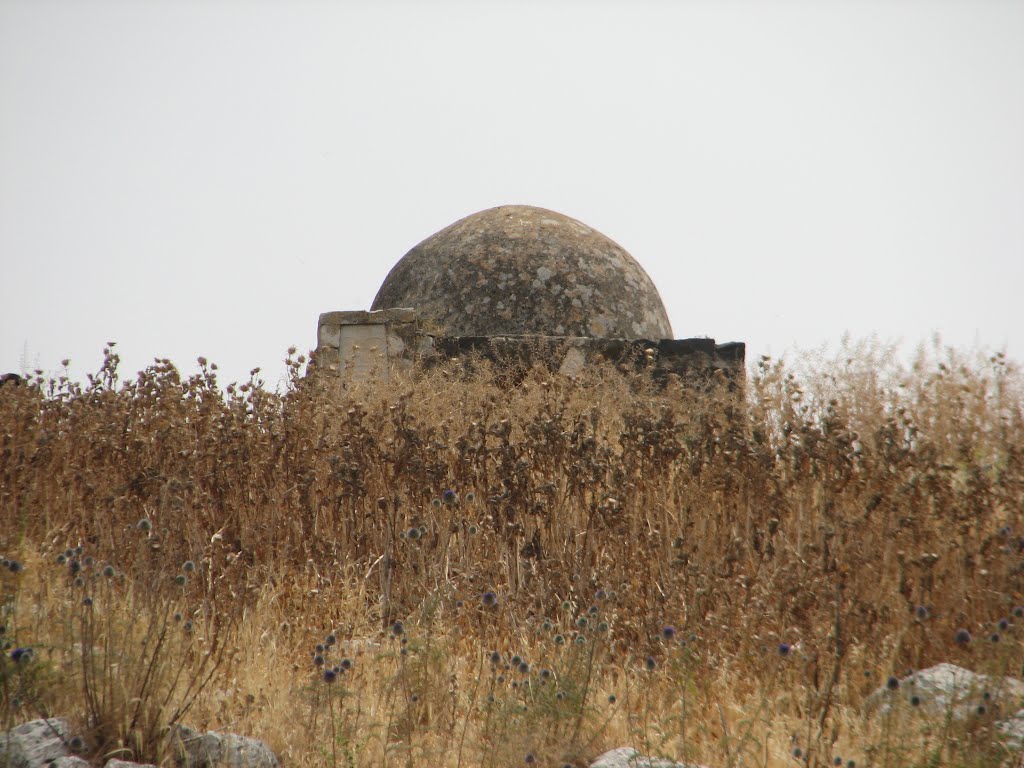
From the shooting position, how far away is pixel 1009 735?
2.62 m

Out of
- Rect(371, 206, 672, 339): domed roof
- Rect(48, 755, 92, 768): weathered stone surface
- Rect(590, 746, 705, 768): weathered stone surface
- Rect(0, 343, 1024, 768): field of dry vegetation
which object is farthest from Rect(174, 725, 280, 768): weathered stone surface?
Rect(371, 206, 672, 339): domed roof

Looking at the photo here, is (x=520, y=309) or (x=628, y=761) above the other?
(x=520, y=309)

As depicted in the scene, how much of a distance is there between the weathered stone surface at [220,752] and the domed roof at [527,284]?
8431mm

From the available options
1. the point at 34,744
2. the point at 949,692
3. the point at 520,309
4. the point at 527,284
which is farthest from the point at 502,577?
the point at 527,284

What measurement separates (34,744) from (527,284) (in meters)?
9.36

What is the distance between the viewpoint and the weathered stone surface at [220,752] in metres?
2.57

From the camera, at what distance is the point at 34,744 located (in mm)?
2531

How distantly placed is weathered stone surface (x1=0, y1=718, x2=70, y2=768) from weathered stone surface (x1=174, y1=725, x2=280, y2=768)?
316 mm

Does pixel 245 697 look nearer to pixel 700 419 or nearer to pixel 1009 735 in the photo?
pixel 1009 735

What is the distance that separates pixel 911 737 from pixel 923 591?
2.92ft

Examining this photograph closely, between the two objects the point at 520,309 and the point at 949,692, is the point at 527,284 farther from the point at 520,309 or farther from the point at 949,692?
the point at 949,692

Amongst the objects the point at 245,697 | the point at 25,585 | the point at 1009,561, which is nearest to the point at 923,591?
the point at 1009,561

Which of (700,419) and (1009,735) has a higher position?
(700,419)

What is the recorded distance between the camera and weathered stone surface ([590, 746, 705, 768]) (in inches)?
101
